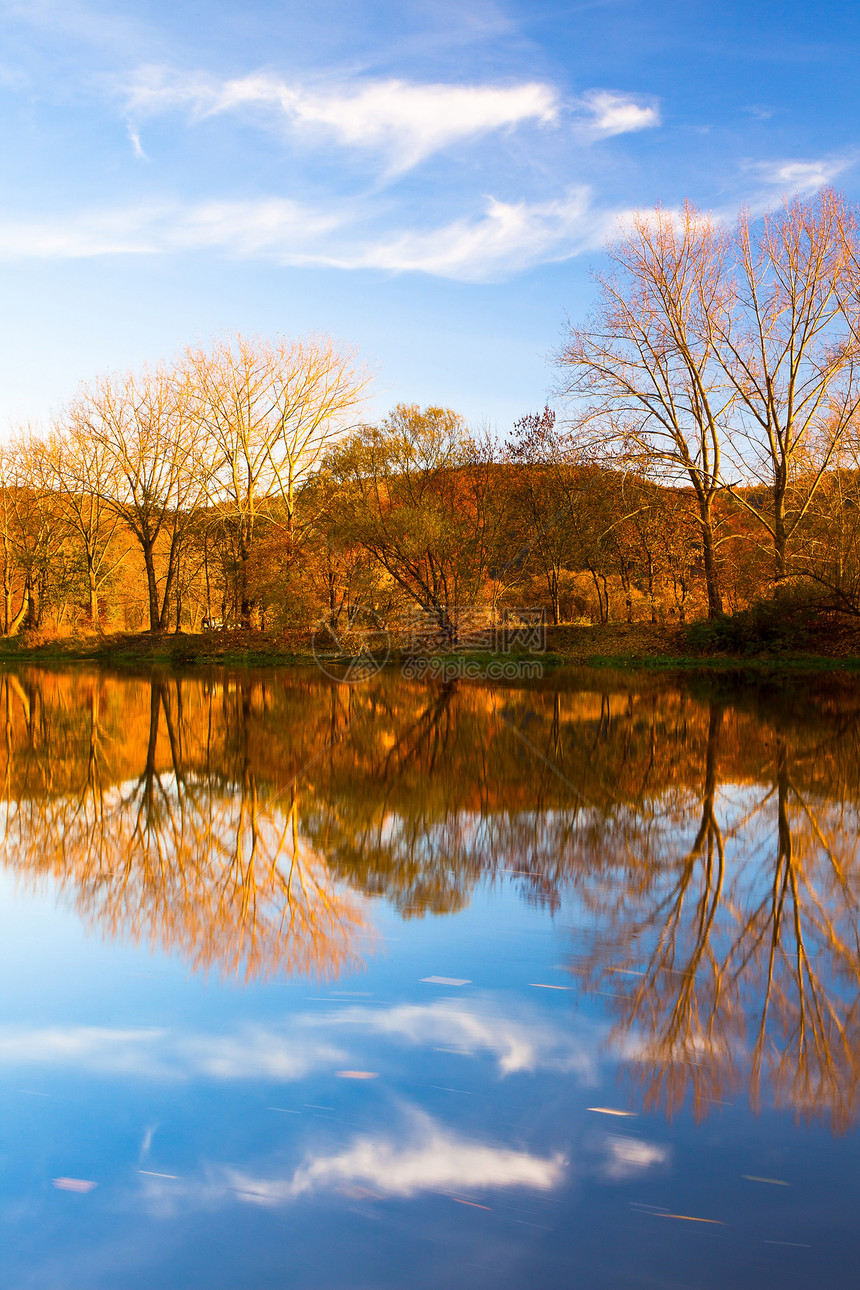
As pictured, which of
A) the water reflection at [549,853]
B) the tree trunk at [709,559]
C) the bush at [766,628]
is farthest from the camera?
the tree trunk at [709,559]

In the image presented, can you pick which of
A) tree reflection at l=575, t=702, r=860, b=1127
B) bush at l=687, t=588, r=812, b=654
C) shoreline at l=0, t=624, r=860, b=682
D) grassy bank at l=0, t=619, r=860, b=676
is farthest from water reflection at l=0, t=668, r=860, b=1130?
bush at l=687, t=588, r=812, b=654

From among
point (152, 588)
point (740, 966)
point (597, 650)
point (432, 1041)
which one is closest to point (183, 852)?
point (432, 1041)

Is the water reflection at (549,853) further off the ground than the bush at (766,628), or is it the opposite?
the bush at (766,628)

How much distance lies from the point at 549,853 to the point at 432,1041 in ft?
7.59

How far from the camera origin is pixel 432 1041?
276cm

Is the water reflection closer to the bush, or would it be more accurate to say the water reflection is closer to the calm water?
the calm water

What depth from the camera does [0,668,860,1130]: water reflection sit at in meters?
2.86

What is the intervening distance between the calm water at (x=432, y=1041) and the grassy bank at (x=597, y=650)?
16642 millimetres

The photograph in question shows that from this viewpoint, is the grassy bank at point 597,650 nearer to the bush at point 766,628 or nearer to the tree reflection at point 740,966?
the bush at point 766,628

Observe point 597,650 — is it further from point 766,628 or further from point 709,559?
point 766,628

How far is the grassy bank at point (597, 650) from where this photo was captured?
2191 cm

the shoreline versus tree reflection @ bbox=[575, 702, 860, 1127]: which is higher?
the shoreline

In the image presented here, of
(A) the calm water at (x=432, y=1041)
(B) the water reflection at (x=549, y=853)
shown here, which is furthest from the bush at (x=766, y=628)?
(A) the calm water at (x=432, y=1041)

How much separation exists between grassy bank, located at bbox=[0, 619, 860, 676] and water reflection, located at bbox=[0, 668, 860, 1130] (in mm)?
11977
